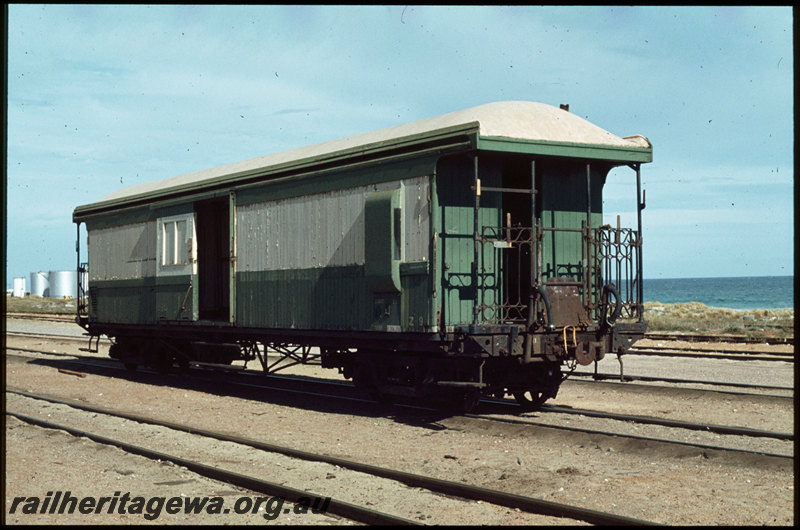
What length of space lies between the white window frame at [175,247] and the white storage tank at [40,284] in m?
111

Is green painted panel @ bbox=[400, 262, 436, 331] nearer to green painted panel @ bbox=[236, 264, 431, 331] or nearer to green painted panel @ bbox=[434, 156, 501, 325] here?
green painted panel @ bbox=[236, 264, 431, 331]

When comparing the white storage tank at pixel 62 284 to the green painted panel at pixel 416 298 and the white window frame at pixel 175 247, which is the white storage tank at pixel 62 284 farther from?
the green painted panel at pixel 416 298

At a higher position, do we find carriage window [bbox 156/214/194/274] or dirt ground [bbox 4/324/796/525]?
carriage window [bbox 156/214/194/274]

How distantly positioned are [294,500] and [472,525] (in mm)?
1800

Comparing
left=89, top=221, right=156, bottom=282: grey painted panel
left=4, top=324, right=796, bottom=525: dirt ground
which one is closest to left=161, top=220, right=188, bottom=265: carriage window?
left=89, top=221, right=156, bottom=282: grey painted panel

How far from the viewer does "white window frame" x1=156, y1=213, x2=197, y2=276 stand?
15.4 metres

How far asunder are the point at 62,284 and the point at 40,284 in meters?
7.65

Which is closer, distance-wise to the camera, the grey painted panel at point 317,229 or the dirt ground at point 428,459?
the dirt ground at point 428,459

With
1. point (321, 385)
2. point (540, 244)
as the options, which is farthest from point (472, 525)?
point (321, 385)

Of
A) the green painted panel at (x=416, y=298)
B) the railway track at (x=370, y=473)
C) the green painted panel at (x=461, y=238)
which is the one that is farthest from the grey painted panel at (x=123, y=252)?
the green painted panel at (x=461, y=238)

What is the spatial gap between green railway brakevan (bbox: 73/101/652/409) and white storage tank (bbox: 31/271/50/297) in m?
115

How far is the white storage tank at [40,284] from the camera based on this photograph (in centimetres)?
11700

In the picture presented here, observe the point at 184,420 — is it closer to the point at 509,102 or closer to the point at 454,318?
the point at 454,318

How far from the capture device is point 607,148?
11008 mm
